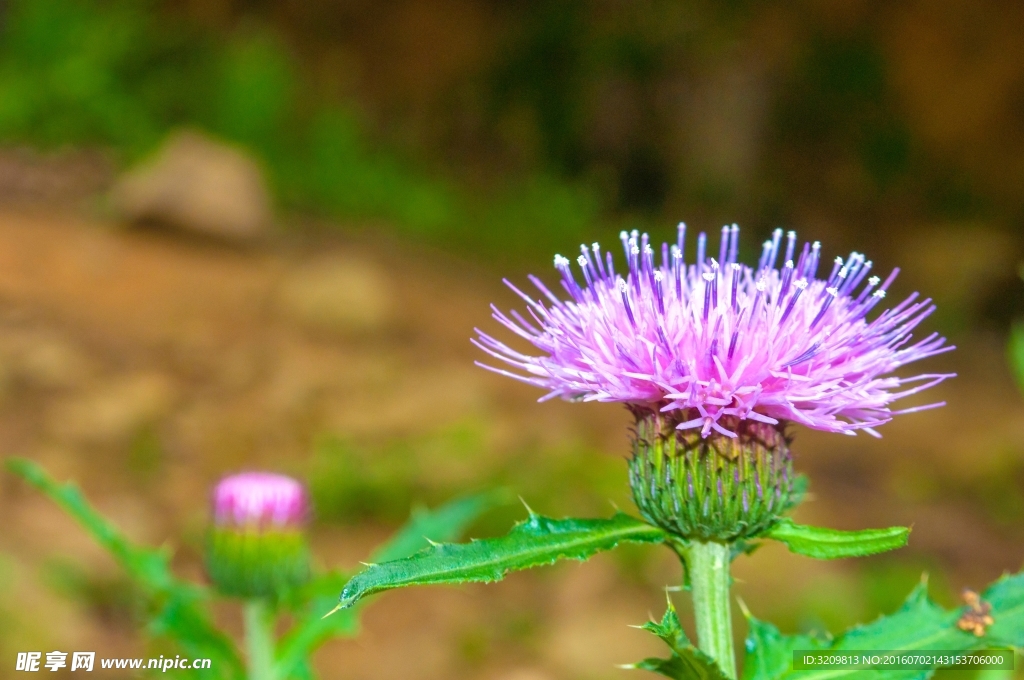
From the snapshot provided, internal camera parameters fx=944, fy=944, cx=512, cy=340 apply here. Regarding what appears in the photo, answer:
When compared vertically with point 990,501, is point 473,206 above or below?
above

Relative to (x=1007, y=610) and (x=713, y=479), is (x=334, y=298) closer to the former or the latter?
(x=713, y=479)

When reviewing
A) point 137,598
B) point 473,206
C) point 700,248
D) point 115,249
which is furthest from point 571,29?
point 700,248

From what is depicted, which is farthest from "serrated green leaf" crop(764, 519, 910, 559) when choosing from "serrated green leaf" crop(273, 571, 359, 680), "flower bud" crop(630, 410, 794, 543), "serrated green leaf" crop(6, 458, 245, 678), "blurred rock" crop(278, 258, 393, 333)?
"blurred rock" crop(278, 258, 393, 333)

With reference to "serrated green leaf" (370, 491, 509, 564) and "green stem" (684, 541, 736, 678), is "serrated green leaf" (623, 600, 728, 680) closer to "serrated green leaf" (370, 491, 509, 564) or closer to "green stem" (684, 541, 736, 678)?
"green stem" (684, 541, 736, 678)

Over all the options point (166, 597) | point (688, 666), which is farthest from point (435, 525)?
point (688, 666)

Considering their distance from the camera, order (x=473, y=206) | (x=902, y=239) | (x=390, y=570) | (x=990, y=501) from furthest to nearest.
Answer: (x=902, y=239) → (x=473, y=206) → (x=990, y=501) → (x=390, y=570)

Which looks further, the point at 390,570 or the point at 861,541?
the point at 861,541

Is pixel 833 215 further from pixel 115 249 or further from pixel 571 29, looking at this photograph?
pixel 115 249
